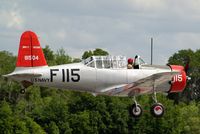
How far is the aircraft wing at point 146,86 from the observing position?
138 feet

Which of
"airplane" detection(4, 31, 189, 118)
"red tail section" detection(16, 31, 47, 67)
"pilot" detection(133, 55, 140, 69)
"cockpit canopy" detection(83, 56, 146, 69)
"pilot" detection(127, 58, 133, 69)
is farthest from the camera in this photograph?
"pilot" detection(133, 55, 140, 69)

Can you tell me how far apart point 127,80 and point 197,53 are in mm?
88847

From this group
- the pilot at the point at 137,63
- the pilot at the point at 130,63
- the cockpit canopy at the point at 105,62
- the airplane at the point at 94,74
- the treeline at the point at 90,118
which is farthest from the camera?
the treeline at the point at 90,118

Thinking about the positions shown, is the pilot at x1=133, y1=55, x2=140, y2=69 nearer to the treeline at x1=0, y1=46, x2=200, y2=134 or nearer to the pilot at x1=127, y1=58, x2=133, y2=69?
the pilot at x1=127, y1=58, x2=133, y2=69

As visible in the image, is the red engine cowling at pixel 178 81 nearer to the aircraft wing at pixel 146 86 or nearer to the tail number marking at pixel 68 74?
the aircraft wing at pixel 146 86

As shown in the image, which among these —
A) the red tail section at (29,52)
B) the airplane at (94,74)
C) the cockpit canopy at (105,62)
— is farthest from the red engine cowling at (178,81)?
the red tail section at (29,52)

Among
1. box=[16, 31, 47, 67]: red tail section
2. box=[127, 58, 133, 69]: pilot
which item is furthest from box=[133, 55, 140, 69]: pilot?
box=[16, 31, 47, 67]: red tail section

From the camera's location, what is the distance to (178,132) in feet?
285

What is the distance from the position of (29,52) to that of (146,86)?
5500mm

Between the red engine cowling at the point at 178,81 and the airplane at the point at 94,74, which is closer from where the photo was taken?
the airplane at the point at 94,74

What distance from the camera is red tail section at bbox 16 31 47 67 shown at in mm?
42188

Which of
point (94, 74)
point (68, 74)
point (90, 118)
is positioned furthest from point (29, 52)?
point (90, 118)

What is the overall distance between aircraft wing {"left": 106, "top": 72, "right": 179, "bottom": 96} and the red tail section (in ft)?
11.5

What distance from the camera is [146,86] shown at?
42812 mm
